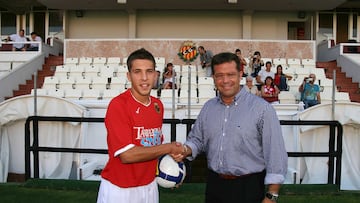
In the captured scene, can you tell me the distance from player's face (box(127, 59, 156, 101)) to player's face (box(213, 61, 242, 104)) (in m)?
0.50

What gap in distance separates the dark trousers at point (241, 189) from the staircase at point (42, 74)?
11.9 meters

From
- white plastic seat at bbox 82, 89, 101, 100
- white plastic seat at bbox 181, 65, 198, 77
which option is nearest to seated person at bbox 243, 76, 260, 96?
white plastic seat at bbox 181, 65, 198, 77

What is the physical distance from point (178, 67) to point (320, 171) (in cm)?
861

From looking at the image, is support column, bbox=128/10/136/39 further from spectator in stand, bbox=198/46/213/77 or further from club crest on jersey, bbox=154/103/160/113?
club crest on jersey, bbox=154/103/160/113

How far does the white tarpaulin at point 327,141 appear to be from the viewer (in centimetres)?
666

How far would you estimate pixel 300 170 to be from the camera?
6777 millimetres

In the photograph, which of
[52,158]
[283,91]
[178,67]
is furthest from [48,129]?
[178,67]

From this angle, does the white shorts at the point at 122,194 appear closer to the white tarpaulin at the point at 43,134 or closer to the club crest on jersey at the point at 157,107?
the club crest on jersey at the point at 157,107

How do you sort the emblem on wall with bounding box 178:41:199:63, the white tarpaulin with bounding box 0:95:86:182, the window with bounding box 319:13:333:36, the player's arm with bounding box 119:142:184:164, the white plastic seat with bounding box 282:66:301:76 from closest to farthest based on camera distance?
the player's arm with bounding box 119:142:184:164, the white tarpaulin with bounding box 0:95:86:182, the white plastic seat with bounding box 282:66:301:76, the emblem on wall with bounding box 178:41:199:63, the window with bounding box 319:13:333:36

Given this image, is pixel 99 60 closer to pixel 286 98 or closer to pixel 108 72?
pixel 108 72

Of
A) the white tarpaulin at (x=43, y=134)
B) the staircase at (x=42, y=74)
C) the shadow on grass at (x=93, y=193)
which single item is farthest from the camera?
the staircase at (x=42, y=74)

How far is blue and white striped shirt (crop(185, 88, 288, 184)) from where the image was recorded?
9.70 ft

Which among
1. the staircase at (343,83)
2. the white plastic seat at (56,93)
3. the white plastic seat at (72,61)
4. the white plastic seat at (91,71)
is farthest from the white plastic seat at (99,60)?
the staircase at (343,83)

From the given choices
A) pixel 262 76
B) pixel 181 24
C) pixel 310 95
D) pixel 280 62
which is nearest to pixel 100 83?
pixel 262 76
